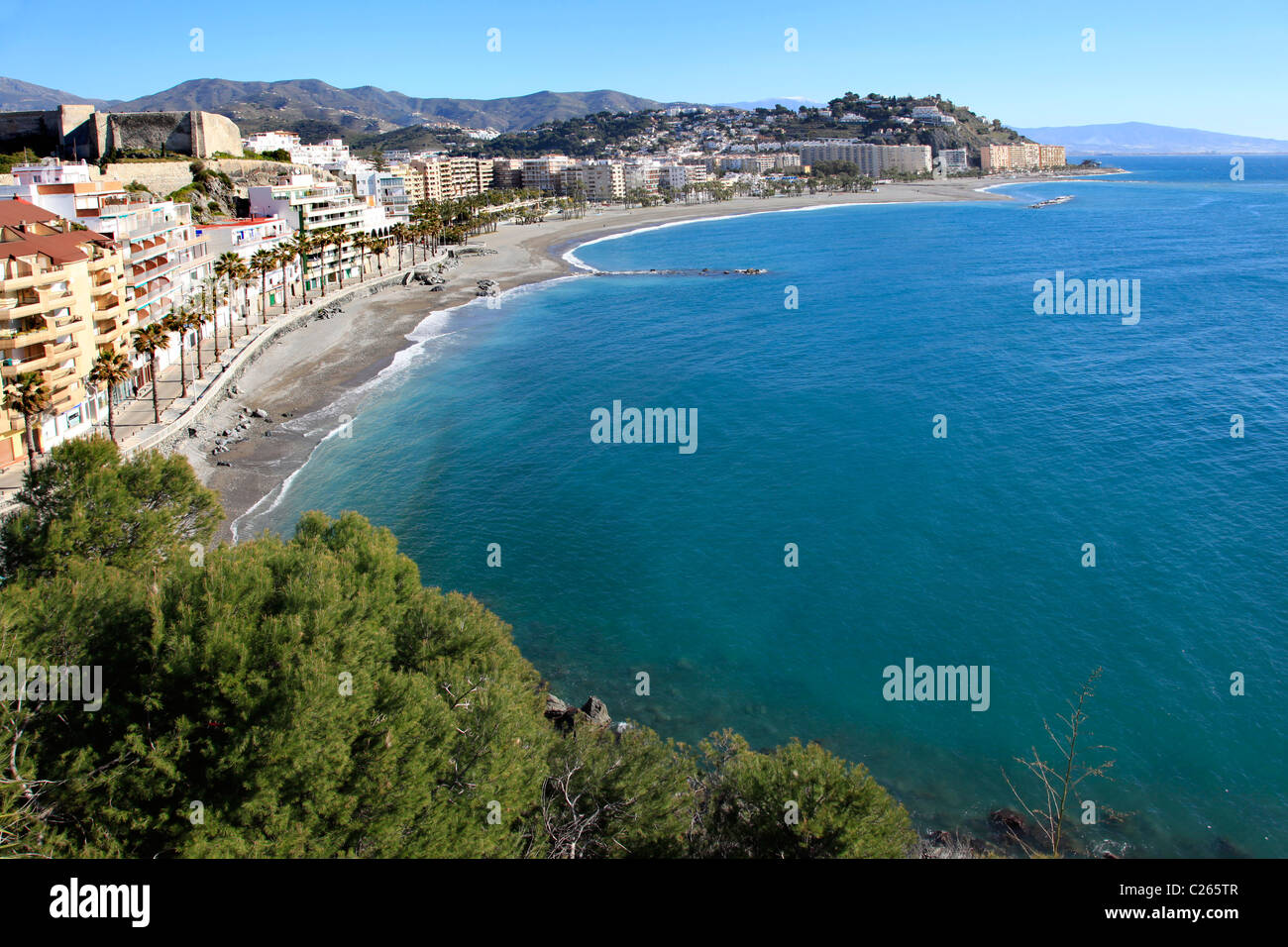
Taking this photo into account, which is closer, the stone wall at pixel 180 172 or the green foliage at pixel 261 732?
the green foliage at pixel 261 732

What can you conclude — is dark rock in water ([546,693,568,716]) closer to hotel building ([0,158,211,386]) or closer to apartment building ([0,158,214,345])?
hotel building ([0,158,211,386])

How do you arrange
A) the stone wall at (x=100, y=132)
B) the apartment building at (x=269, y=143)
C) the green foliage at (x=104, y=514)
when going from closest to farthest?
the green foliage at (x=104, y=514) < the stone wall at (x=100, y=132) < the apartment building at (x=269, y=143)

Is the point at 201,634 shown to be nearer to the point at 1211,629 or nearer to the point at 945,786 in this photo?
the point at 945,786

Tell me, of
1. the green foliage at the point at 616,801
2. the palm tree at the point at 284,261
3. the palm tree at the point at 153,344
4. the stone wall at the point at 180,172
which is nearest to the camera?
the green foliage at the point at 616,801

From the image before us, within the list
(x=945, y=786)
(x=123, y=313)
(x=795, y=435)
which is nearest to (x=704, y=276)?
(x=795, y=435)

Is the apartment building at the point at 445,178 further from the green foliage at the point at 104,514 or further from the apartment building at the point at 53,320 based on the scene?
the green foliage at the point at 104,514

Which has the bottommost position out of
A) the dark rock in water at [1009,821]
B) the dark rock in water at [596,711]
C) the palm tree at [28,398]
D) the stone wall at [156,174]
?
the dark rock in water at [1009,821]

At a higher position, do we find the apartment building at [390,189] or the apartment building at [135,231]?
the apartment building at [390,189]

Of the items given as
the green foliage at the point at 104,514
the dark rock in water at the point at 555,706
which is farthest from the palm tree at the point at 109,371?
the dark rock in water at the point at 555,706
